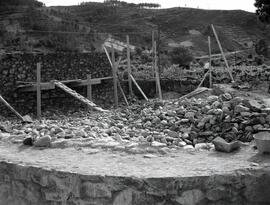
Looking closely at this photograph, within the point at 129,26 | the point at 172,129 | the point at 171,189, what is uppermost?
the point at 129,26

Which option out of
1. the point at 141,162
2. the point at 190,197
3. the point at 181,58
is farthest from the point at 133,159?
the point at 181,58

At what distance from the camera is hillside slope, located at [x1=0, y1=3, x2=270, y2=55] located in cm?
2364

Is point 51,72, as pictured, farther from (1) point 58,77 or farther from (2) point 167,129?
(2) point 167,129

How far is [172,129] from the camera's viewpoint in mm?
7730

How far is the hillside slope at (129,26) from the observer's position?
23641 millimetres

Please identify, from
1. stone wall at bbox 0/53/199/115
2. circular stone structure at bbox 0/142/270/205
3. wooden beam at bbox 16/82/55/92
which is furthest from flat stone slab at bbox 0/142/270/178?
stone wall at bbox 0/53/199/115

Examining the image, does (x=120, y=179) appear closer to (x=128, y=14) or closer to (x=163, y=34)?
(x=163, y=34)

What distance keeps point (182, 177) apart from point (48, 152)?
2.08 metres

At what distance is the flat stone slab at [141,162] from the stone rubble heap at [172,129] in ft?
1.01

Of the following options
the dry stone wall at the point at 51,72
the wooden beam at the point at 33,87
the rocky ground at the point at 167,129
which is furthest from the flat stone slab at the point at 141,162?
the dry stone wall at the point at 51,72

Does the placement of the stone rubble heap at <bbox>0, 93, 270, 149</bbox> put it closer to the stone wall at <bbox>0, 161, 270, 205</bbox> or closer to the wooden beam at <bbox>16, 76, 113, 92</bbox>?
the stone wall at <bbox>0, 161, 270, 205</bbox>

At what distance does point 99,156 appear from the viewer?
457cm

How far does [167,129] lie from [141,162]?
3.52 meters

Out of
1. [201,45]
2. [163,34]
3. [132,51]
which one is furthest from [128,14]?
[132,51]
